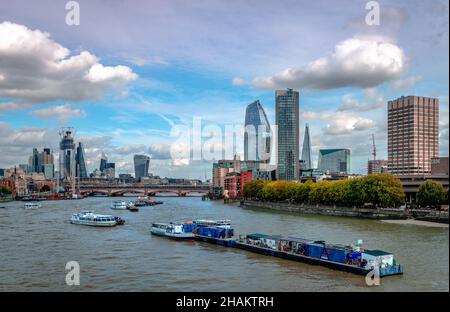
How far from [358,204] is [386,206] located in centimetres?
620

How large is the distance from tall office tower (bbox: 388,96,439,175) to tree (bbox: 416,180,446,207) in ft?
360

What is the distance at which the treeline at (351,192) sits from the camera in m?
78.2

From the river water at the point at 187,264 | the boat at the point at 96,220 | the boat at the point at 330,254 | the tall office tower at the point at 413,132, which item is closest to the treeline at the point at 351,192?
the river water at the point at 187,264

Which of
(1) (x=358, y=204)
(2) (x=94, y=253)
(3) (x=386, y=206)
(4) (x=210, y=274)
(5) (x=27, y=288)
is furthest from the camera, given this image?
(1) (x=358, y=204)

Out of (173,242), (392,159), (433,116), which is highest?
(433,116)

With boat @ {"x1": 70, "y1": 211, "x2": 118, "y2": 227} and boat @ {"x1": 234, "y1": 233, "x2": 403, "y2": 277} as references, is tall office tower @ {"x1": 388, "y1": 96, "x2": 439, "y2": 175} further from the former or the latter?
boat @ {"x1": 234, "y1": 233, "x2": 403, "y2": 277}

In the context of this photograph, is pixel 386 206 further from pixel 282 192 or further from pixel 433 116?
pixel 433 116

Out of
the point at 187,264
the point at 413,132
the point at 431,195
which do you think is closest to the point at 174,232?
the point at 187,264

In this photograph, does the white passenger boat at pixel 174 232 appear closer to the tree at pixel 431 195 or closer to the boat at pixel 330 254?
the boat at pixel 330 254

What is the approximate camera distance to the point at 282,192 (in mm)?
117062

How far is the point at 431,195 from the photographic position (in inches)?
2886

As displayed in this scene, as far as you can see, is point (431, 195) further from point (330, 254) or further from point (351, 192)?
point (330, 254)

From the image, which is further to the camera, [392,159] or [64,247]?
[392,159]
